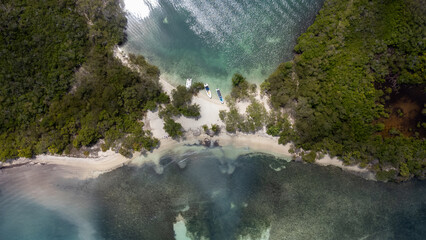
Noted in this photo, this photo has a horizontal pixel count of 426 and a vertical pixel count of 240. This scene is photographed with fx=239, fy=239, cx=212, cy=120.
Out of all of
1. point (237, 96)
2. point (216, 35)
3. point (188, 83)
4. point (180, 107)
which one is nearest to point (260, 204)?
point (237, 96)

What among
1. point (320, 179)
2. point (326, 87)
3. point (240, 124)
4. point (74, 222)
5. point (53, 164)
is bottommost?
point (74, 222)

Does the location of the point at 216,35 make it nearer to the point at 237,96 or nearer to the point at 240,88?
the point at 240,88

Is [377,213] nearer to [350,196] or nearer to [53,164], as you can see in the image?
[350,196]

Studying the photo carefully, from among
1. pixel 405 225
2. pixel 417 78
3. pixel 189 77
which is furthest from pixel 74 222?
pixel 417 78

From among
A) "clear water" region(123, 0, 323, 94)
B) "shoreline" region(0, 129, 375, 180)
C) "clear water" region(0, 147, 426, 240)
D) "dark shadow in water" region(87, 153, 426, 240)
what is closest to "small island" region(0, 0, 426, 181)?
"shoreline" region(0, 129, 375, 180)

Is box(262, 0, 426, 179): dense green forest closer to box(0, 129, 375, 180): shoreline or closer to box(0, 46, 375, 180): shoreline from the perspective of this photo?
box(0, 129, 375, 180): shoreline
